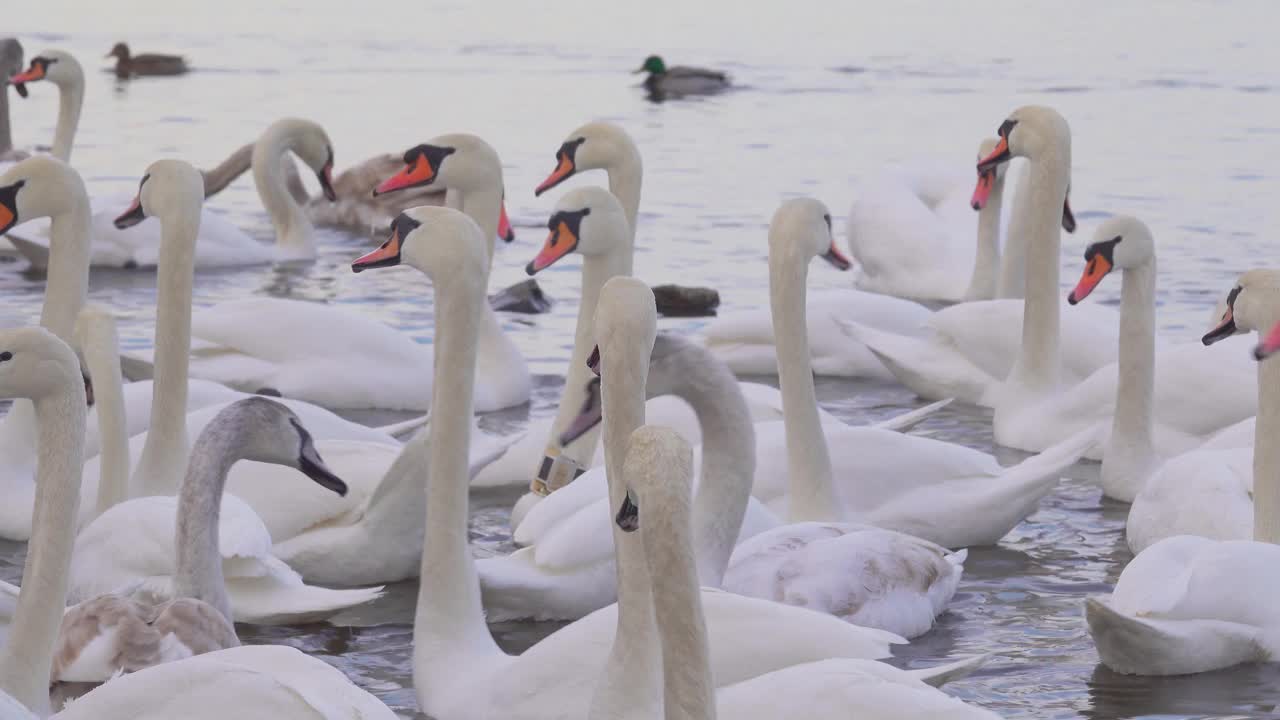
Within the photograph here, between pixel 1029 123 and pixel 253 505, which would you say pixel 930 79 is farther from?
pixel 253 505

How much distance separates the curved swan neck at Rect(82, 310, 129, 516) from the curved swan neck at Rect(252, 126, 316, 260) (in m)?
6.26

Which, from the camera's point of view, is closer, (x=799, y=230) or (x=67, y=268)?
(x=799, y=230)

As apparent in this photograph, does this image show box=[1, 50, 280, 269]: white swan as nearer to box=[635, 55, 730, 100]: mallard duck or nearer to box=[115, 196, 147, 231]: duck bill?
box=[115, 196, 147, 231]: duck bill

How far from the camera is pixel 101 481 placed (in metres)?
6.53

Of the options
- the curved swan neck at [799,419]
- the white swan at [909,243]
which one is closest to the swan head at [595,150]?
the curved swan neck at [799,419]

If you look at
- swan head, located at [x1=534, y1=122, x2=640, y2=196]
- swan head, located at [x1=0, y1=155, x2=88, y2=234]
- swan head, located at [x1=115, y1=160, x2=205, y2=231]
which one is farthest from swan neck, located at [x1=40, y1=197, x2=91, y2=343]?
swan head, located at [x1=534, y1=122, x2=640, y2=196]

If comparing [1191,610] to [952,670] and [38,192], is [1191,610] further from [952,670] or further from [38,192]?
[38,192]

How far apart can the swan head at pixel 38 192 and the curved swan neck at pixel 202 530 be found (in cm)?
253

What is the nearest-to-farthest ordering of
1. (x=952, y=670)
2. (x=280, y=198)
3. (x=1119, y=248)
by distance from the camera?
(x=952, y=670) → (x=1119, y=248) → (x=280, y=198)

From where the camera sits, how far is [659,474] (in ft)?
11.0

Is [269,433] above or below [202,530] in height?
above

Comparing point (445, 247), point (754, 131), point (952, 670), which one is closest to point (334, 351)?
point (445, 247)

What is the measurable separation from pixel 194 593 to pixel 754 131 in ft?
53.0

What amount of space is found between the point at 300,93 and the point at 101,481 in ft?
59.2
